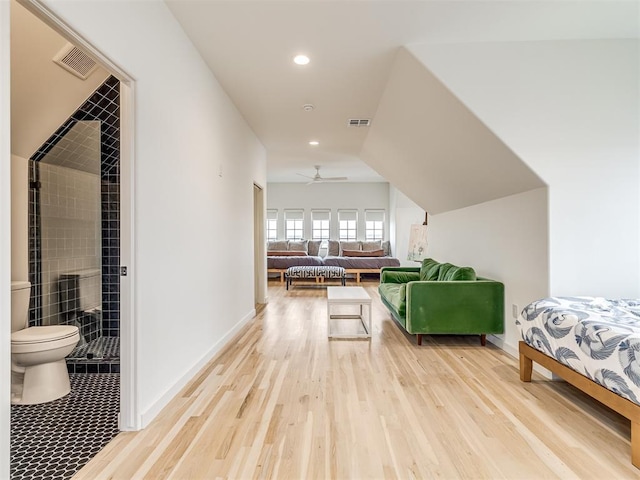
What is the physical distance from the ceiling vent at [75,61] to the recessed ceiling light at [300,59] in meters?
1.49

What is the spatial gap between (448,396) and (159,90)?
8.86 ft

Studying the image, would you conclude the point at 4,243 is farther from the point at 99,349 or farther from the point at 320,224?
the point at 320,224

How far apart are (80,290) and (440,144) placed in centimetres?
369

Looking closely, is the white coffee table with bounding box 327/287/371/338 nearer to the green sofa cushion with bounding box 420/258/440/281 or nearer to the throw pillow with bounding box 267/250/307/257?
the green sofa cushion with bounding box 420/258/440/281

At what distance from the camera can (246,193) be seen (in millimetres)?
4543

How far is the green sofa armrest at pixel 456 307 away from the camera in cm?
344

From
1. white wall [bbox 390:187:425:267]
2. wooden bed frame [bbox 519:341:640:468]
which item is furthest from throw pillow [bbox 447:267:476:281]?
white wall [bbox 390:187:425:267]

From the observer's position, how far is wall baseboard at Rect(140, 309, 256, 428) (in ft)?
6.59

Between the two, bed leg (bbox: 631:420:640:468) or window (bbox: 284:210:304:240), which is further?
window (bbox: 284:210:304:240)

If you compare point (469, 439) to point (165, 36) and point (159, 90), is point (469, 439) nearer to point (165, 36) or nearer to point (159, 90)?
point (159, 90)

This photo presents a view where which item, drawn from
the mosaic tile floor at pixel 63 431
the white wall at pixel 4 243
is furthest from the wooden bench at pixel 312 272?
the white wall at pixel 4 243

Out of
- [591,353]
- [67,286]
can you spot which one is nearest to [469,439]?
[591,353]

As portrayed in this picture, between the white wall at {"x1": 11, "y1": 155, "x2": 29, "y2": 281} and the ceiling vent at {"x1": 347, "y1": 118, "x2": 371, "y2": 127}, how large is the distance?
343 cm

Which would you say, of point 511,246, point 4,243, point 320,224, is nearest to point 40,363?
point 4,243
